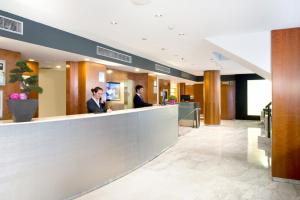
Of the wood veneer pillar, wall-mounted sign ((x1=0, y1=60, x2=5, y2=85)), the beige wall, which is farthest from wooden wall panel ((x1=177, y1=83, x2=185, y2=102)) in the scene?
wall-mounted sign ((x1=0, y1=60, x2=5, y2=85))

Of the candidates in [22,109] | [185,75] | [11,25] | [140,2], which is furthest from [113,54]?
[185,75]

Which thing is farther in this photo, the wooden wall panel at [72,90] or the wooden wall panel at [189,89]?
the wooden wall panel at [189,89]

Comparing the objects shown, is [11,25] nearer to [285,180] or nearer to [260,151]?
[285,180]

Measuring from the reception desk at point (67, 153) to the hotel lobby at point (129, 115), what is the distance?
0.04 feet

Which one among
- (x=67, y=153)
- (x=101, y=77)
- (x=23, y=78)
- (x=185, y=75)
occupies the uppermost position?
(x=185, y=75)

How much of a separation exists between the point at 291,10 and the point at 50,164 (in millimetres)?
4143

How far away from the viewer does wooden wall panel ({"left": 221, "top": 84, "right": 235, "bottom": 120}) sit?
1438 cm

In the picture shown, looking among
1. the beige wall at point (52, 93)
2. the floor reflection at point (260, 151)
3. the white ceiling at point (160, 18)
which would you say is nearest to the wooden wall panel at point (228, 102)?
the floor reflection at point (260, 151)

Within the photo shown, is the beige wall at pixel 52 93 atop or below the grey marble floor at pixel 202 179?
atop

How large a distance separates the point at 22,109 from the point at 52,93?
6484mm

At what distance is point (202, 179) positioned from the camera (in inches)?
157

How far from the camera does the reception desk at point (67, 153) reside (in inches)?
96.3

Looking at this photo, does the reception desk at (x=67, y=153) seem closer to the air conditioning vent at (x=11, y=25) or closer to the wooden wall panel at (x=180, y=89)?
the air conditioning vent at (x=11, y=25)

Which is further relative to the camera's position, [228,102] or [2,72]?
[228,102]
